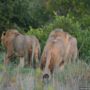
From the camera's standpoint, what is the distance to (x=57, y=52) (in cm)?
1241

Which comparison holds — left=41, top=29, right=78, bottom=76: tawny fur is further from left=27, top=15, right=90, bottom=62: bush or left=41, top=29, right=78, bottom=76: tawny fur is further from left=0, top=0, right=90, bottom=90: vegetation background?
left=27, top=15, right=90, bottom=62: bush

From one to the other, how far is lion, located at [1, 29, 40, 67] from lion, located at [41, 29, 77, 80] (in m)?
1.67

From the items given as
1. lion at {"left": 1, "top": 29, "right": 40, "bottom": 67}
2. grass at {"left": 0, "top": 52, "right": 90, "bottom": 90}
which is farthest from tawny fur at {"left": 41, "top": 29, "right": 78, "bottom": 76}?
lion at {"left": 1, "top": 29, "right": 40, "bottom": 67}

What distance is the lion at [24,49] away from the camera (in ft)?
49.2

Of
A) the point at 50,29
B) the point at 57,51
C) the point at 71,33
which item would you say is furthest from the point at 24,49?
the point at 57,51

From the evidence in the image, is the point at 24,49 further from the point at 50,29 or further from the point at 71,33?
the point at 50,29

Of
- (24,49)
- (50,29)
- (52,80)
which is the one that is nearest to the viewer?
(52,80)

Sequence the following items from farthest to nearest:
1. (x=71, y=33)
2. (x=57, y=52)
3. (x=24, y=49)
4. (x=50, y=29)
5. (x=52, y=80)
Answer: (x=50, y=29) → (x=71, y=33) → (x=24, y=49) → (x=57, y=52) → (x=52, y=80)

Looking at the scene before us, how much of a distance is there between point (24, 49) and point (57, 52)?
9.51 ft

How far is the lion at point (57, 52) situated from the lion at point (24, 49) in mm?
1670

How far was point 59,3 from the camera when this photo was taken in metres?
28.7

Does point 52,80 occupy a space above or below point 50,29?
below

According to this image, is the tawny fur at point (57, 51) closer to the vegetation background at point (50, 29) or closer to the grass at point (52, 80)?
the vegetation background at point (50, 29)

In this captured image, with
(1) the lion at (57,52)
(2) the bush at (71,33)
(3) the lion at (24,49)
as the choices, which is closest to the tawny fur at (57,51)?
(1) the lion at (57,52)
